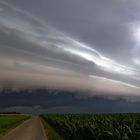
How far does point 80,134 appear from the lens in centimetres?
3266

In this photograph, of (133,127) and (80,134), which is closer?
(133,127)

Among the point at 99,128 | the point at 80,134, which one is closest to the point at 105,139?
the point at 99,128

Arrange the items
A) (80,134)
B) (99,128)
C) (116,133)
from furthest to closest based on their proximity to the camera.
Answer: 1. (80,134)
2. (99,128)
3. (116,133)

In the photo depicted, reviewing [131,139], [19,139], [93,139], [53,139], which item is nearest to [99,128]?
[93,139]

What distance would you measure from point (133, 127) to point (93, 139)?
191 inches

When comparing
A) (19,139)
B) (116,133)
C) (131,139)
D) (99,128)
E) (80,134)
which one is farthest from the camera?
(19,139)

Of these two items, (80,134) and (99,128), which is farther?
(80,134)

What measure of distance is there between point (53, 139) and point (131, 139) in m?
12.7

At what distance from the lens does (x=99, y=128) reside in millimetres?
26656

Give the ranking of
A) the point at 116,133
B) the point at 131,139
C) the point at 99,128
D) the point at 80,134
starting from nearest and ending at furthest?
the point at 116,133 → the point at 131,139 → the point at 99,128 → the point at 80,134

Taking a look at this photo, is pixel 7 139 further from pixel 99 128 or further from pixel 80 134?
pixel 99 128

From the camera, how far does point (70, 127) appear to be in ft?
119

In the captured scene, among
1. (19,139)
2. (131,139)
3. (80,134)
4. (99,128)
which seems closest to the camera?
(131,139)

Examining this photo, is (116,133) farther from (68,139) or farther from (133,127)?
(68,139)
